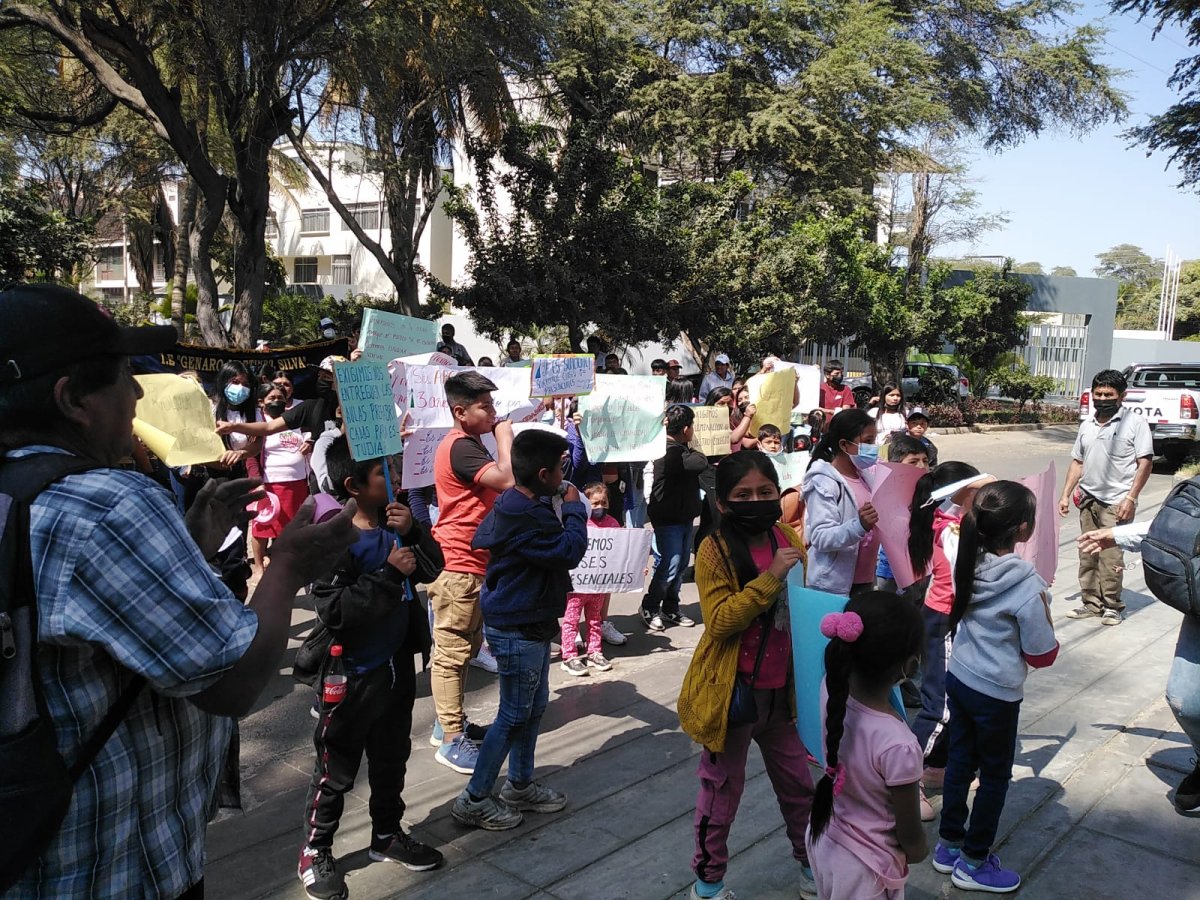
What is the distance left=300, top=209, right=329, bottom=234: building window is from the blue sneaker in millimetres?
37781

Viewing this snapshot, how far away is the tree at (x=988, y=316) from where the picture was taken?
24000 millimetres

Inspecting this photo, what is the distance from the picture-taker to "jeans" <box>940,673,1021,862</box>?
340cm

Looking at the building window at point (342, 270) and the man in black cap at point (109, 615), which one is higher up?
the building window at point (342, 270)

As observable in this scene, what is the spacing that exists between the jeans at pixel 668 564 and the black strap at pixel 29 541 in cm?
539

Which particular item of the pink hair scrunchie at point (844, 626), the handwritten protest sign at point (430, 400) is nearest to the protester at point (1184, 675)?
the pink hair scrunchie at point (844, 626)

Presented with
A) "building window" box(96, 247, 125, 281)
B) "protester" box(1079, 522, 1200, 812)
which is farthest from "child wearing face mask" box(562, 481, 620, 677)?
"building window" box(96, 247, 125, 281)

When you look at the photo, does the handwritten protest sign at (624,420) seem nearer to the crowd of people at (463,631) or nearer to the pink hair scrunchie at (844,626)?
the crowd of people at (463,631)

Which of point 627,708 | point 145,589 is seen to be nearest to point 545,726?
point 627,708

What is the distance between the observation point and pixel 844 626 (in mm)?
2566

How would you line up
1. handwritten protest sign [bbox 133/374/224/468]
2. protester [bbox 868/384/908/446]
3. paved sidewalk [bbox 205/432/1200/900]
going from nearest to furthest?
paved sidewalk [bbox 205/432/1200/900], handwritten protest sign [bbox 133/374/224/468], protester [bbox 868/384/908/446]

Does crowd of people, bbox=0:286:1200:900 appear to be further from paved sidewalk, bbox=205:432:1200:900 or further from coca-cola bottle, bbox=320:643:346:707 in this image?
paved sidewalk, bbox=205:432:1200:900

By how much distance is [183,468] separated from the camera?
229 inches

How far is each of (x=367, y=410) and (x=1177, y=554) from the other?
3306 mm

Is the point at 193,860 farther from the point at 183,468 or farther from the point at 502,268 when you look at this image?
the point at 502,268
